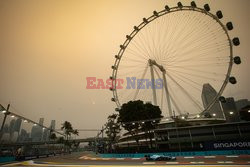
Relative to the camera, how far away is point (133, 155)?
32.6 metres

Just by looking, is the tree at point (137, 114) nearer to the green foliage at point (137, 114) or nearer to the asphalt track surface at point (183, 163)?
the green foliage at point (137, 114)

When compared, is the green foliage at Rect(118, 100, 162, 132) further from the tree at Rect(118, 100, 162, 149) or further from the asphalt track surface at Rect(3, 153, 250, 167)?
the asphalt track surface at Rect(3, 153, 250, 167)

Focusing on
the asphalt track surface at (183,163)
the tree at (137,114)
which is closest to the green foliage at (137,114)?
the tree at (137,114)

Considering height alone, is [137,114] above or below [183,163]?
above

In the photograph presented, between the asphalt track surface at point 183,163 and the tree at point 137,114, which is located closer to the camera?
the asphalt track surface at point 183,163

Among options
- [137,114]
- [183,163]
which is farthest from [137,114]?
[183,163]

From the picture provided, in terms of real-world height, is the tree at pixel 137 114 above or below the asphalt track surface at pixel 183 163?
above

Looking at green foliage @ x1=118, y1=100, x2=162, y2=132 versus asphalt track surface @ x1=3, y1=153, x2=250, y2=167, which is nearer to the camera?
asphalt track surface @ x1=3, y1=153, x2=250, y2=167

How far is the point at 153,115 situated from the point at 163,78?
41.2 feet

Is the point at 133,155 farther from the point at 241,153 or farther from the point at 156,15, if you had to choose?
the point at 156,15

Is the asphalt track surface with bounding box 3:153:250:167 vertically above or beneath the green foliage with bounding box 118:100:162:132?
beneath

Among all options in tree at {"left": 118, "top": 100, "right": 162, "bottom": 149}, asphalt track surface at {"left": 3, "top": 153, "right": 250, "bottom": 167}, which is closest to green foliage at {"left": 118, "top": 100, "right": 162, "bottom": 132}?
tree at {"left": 118, "top": 100, "right": 162, "bottom": 149}

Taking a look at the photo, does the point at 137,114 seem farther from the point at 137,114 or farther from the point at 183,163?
the point at 183,163

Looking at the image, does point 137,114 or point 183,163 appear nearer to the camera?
point 183,163
